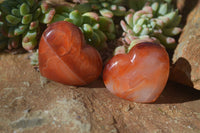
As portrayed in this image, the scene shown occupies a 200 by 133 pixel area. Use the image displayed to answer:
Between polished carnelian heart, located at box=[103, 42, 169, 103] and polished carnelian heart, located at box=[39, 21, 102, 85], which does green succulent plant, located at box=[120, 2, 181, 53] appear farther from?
polished carnelian heart, located at box=[39, 21, 102, 85]

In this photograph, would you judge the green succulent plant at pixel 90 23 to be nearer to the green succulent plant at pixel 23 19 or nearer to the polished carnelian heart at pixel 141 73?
the green succulent plant at pixel 23 19

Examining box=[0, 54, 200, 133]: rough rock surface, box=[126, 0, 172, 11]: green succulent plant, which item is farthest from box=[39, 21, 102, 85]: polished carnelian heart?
box=[126, 0, 172, 11]: green succulent plant

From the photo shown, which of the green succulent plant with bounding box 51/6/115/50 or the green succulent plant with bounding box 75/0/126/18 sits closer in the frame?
the green succulent plant with bounding box 51/6/115/50

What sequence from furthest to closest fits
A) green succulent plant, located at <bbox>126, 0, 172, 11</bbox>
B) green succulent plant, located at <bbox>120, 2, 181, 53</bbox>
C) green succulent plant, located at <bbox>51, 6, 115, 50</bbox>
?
green succulent plant, located at <bbox>126, 0, 172, 11</bbox> → green succulent plant, located at <bbox>120, 2, 181, 53</bbox> → green succulent plant, located at <bbox>51, 6, 115, 50</bbox>

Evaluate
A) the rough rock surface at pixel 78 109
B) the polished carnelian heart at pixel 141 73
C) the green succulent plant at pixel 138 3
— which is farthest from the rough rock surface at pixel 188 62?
the green succulent plant at pixel 138 3

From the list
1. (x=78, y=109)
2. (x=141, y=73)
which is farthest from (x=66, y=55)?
(x=141, y=73)

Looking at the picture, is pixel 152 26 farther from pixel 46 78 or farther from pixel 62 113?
pixel 62 113

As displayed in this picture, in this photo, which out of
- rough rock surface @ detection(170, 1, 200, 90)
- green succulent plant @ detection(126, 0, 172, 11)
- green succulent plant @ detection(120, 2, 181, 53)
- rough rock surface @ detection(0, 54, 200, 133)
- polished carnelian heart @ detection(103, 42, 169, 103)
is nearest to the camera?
rough rock surface @ detection(0, 54, 200, 133)
